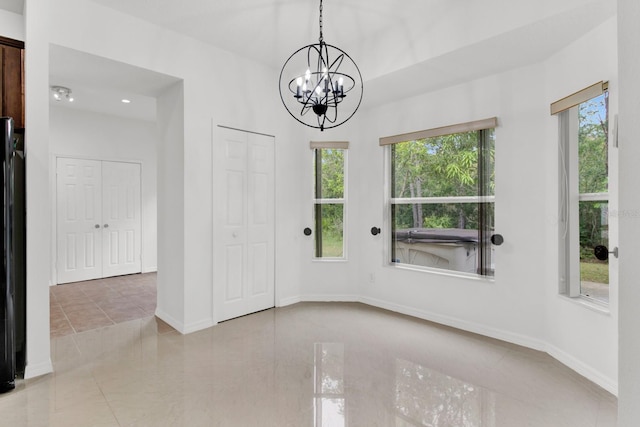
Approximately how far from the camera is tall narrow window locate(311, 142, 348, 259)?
14.0 feet

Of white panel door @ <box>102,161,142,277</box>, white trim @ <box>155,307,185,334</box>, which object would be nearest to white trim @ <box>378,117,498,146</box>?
white trim @ <box>155,307,185,334</box>

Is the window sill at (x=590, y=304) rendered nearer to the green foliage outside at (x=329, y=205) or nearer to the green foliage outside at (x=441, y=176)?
the green foliage outside at (x=441, y=176)

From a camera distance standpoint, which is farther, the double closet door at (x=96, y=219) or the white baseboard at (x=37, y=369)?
the double closet door at (x=96, y=219)

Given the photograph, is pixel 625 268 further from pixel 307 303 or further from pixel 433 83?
pixel 307 303

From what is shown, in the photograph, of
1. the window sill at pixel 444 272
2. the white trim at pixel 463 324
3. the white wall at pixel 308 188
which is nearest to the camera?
the white wall at pixel 308 188

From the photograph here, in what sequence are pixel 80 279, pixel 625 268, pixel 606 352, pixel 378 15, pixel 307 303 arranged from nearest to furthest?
pixel 625 268 → pixel 606 352 → pixel 378 15 → pixel 307 303 → pixel 80 279

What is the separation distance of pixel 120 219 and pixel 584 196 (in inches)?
256

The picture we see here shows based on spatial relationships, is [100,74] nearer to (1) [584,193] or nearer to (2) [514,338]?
(1) [584,193]

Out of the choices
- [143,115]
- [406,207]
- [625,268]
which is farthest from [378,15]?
[143,115]

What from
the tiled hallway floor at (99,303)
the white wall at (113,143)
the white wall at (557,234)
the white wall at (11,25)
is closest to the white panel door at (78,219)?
the white wall at (113,143)

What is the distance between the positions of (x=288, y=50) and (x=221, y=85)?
794mm

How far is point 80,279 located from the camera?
5.48 meters

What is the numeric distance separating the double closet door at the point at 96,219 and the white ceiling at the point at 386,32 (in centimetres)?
275

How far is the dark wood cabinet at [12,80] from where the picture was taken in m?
2.37
